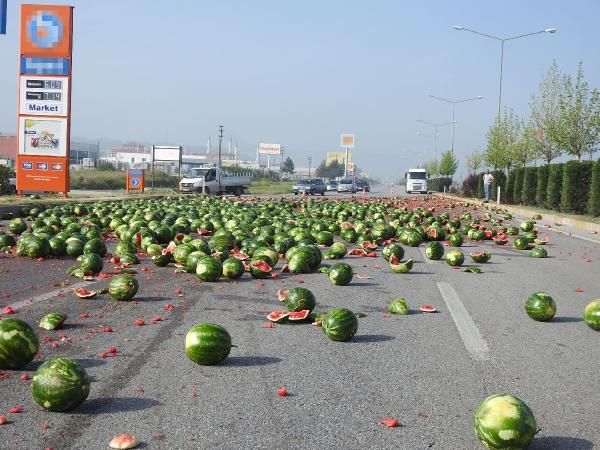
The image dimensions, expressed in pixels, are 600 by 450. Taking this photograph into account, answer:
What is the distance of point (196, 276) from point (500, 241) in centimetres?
828

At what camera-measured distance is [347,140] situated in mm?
138250

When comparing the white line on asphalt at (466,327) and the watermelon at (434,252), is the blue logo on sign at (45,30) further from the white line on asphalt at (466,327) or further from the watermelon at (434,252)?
the white line on asphalt at (466,327)

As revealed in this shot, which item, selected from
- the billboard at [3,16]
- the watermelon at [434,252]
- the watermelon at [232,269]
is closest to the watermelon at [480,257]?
→ the watermelon at [434,252]

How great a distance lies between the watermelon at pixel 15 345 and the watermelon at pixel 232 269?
4456mm

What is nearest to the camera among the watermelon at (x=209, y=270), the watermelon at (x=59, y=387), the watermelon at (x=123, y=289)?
the watermelon at (x=59, y=387)

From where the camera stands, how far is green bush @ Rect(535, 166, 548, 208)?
3538 cm

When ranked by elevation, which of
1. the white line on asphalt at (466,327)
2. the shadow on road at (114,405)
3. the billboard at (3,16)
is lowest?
the shadow on road at (114,405)

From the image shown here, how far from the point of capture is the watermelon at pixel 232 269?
9586 mm

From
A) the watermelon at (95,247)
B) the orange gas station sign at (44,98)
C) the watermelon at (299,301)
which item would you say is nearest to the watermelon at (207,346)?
the watermelon at (299,301)

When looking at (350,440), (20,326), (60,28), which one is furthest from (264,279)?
(60,28)

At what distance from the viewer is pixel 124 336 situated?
6.30 meters

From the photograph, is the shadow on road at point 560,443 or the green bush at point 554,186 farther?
the green bush at point 554,186

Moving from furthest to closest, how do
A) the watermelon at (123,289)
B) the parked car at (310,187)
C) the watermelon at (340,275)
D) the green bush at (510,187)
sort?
1. the parked car at (310,187)
2. the green bush at (510,187)
3. the watermelon at (340,275)
4. the watermelon at (123,289)

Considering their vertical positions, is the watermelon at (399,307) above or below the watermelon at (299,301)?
below
